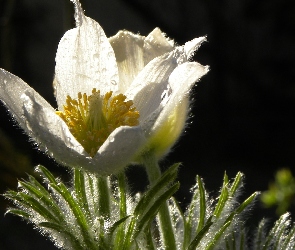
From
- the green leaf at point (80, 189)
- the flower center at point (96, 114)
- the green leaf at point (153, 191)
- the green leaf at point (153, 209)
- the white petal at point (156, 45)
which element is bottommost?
the green leaf at point (153, 209)

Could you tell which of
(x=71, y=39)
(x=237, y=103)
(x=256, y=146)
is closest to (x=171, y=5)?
(x=237, y=103)

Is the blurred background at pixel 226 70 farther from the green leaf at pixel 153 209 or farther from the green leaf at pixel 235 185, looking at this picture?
the green leaf at pixel 153 209

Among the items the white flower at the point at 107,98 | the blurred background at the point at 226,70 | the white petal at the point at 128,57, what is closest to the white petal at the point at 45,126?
the white flower at the point at 107,98

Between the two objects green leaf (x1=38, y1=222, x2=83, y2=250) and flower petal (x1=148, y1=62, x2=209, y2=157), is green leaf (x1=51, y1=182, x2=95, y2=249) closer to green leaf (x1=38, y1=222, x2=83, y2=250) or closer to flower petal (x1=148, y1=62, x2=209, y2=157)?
green leaf (x1=38, y1=222, x2=83, y2=250)

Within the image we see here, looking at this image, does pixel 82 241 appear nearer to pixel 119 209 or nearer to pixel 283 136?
pixel 119 209

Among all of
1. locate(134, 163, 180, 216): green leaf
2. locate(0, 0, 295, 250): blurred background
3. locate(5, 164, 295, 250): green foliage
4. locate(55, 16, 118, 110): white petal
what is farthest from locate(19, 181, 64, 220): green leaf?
locate(0, 0, 295, 250): blurred background

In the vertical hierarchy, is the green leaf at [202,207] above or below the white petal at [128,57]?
below
